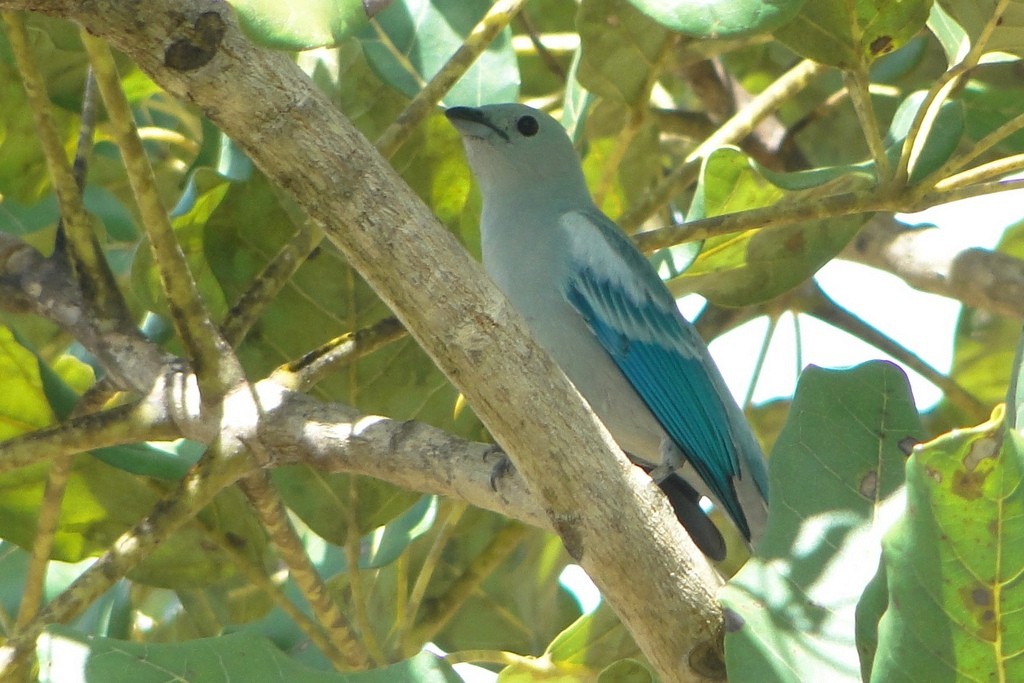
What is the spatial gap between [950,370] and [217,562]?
3030mm

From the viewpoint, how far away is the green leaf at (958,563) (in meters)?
1.59

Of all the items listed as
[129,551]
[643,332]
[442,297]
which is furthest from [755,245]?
[129,551]

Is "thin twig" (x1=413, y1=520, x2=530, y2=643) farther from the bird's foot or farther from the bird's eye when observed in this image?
the bird's eye

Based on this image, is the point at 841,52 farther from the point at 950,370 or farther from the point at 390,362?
the point at 950,370

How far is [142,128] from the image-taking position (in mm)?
4039

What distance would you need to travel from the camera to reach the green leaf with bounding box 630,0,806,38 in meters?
2.42

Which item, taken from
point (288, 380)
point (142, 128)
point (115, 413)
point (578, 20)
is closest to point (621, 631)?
point (288, 380)

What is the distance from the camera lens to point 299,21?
1.96 m

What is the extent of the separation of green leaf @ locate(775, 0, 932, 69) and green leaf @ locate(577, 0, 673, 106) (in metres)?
0.55

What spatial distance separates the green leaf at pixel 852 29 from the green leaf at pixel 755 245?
45 centimetres

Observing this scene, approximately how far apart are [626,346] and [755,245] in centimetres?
55

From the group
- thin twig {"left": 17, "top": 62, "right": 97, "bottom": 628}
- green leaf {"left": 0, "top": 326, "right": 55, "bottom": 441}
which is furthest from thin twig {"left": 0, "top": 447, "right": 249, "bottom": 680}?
green leaf {"left": 0, "top": 326, "right": 55, "bottom": 441}

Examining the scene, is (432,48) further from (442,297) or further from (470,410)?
(442,297)

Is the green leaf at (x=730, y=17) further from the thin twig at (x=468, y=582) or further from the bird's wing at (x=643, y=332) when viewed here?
the thin twig at (x=468, y=582)
